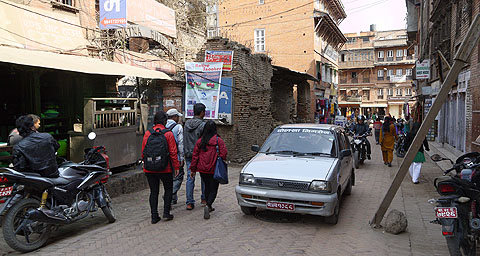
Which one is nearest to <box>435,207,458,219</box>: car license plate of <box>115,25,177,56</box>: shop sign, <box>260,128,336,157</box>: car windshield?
<box>260,128,336,157</box>: car windshield

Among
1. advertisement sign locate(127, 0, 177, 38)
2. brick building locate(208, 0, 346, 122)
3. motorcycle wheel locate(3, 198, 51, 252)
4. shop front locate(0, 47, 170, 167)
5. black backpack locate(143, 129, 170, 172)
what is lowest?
motorcycle wheel locate(3, 198, 51, 252)

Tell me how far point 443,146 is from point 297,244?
48.5ft

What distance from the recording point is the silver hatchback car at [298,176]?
5398mm

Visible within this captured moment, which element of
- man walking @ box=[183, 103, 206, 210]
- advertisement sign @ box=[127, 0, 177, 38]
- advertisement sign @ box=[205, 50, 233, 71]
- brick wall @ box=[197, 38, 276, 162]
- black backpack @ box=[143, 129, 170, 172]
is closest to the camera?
black backpack @ box=[143, 129, 170, 172]

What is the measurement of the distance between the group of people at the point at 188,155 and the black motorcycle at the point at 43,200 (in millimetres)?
911

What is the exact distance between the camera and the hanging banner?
1220 cm

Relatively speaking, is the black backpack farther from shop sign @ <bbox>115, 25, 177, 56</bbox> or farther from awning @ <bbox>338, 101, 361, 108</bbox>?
awning @ <bbox>338, 101, 361, 108</bbox>

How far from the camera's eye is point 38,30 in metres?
10.3

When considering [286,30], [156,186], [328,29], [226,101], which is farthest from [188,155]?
[328,29]

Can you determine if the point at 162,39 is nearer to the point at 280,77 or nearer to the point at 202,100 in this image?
the point at 202,100

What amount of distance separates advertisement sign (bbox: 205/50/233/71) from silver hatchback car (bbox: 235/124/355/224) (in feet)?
19.2

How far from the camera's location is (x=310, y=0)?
2794cm

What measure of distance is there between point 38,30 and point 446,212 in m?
11.2

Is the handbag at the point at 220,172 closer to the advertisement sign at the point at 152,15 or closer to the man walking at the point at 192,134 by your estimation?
the man walking at the point at 192,134
